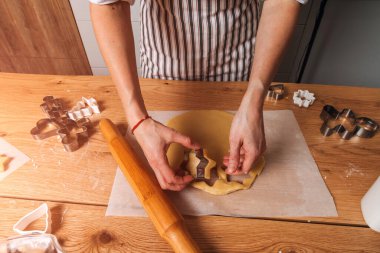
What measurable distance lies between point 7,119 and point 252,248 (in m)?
0.77

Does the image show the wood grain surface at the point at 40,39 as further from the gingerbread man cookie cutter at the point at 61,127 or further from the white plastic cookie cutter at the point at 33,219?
the white plastic cookie cutter at the point at 33,219

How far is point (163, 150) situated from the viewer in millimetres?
565

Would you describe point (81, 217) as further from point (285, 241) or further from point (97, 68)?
point (97, 68)

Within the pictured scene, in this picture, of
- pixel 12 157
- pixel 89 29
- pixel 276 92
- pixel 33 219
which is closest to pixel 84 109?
pixel 12 157

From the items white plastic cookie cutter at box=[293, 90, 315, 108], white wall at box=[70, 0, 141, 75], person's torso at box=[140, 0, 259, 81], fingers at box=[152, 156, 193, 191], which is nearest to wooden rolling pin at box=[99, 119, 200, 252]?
fingers at box=[152, 156, 193, 191]

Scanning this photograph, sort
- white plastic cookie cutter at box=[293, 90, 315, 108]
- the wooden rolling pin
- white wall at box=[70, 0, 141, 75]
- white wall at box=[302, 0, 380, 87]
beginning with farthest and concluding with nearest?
1. white wall at box=[70, 0, 141, 75]
2. white wall at box=[302, 0, 380, 87]
3. white plastic cookie cutter at box=[293, 90, 315, 108]
4. the wooden rolling pin

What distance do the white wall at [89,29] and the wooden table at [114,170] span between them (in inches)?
34.8

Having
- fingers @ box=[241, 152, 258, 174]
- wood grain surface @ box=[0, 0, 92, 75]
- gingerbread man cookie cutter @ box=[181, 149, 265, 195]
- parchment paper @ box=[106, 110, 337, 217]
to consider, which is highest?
fingers @ box=[241, 152, 258, 174]

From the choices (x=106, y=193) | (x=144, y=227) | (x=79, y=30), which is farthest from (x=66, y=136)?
(x=79, y=30)

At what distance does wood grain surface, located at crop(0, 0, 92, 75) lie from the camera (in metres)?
1.69

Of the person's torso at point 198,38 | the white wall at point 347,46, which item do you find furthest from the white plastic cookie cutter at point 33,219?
the white wall at point 347,46

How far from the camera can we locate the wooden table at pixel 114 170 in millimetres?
510

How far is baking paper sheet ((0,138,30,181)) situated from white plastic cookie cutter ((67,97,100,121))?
16cm

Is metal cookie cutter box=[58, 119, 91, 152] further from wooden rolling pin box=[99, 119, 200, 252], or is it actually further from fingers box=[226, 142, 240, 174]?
fingers box=[226, 142, 240, 174]
